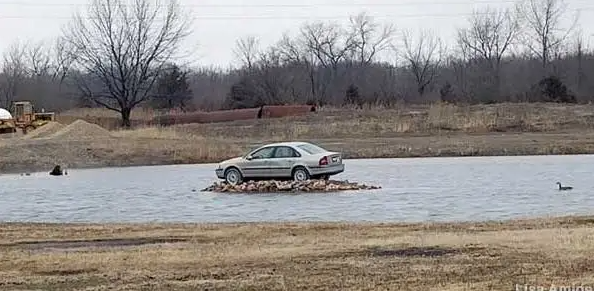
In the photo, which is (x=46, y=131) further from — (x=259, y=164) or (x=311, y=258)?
(x=311, y=258)

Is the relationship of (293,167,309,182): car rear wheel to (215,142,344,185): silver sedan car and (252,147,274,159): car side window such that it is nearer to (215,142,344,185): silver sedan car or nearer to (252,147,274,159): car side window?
(215,142,344,185): silver sedan car

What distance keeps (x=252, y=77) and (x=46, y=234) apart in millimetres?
86562

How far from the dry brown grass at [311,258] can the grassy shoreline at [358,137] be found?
34566 mm

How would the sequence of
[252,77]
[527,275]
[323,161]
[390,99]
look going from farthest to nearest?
1. [252,77]
2. [390,99]
3. [323,161]
4. [527,275]

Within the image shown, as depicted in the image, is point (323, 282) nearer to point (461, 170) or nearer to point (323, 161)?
point (323, 161)

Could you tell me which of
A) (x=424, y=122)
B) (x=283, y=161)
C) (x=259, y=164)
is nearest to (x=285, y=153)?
(x=283, y=161)

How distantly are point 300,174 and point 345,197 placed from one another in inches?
191

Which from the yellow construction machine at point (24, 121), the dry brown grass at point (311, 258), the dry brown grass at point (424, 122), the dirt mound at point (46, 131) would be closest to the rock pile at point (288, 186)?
the dry brown grass at point (311, 258)

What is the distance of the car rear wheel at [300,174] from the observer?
112 ft

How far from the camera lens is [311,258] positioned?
13.4m

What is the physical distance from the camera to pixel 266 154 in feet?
115

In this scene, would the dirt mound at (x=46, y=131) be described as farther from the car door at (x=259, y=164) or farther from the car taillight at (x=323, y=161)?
the car taillight at (x=323, y=161)

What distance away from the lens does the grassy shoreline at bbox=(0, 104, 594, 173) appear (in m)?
54.0

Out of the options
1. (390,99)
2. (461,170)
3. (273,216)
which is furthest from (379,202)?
(390,99)
